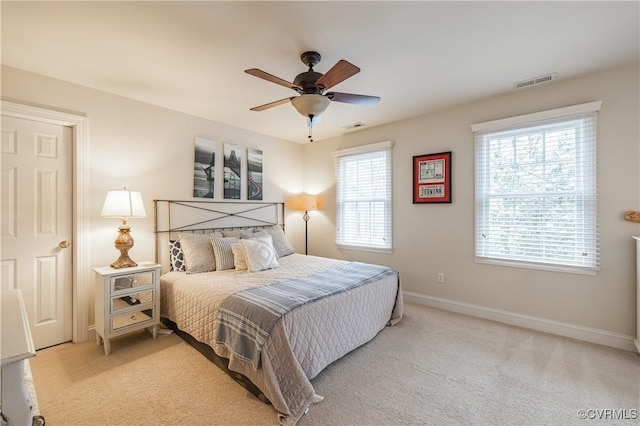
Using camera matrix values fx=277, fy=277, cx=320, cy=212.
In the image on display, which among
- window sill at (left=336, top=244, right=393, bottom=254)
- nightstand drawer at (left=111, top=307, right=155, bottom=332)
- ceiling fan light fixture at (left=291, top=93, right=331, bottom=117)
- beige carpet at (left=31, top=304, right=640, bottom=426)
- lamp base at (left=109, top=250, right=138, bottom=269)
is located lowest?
beige carpet at (left=31, top=304, right=640, bottom=426)

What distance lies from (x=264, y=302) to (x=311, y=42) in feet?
6.47

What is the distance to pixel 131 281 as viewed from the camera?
269 centimetres

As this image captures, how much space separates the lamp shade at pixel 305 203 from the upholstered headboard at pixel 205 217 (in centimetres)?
29

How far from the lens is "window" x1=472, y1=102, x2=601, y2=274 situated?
2662 mm

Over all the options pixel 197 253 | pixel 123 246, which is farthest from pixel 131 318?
pixel 197 253

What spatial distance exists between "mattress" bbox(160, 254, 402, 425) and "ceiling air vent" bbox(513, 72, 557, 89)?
91.5 inches

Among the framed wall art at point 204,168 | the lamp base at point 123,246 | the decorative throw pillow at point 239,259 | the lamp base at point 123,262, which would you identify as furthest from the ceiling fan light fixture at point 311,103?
the lamp base at point 123,262

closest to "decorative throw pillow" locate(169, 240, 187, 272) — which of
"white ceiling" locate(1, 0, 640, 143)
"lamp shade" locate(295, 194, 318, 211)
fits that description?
"white ceiling" locate(1, 0, 640, 143)

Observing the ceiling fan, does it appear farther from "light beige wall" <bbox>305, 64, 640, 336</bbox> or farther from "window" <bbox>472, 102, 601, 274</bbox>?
"window" <bbox>472, 102, 601, 274</bbox>

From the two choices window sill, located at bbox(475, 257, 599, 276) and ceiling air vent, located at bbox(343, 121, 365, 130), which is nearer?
window sill, located at bbox(475, 257, 599, 276)

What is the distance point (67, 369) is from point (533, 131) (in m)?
4.85

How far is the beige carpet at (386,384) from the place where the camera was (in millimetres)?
1738

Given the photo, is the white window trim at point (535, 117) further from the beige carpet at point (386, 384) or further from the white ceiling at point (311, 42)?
the beige carpet at point (386, 384)

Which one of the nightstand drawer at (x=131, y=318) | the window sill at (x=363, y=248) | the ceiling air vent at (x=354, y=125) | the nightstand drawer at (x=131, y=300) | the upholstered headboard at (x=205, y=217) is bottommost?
the nightstand drawer at (x=131, y=318)
